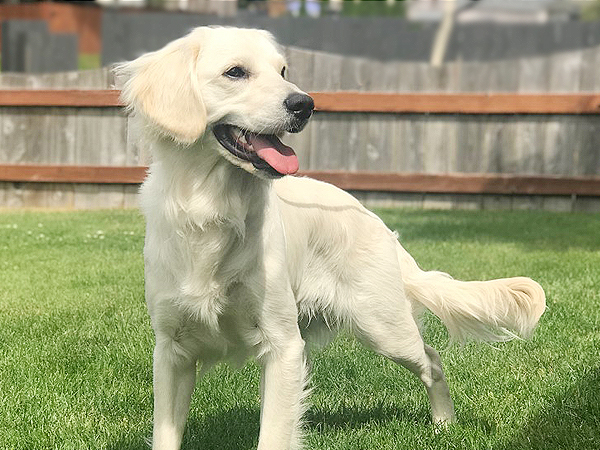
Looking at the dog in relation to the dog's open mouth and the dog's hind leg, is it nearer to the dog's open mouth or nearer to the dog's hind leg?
the dog's open mouth

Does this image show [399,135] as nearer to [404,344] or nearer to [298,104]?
[404,344]

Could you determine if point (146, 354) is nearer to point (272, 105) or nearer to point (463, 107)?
point (272, 105)

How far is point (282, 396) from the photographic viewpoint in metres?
2.95

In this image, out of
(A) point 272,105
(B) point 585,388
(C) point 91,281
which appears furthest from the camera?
(C) point 91,281

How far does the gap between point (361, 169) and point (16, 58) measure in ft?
17.0

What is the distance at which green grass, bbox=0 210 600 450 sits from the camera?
3.45 m

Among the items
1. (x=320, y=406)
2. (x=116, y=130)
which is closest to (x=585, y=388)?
(x=320, y=406)

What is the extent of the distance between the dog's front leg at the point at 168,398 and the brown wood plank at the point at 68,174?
8.87m

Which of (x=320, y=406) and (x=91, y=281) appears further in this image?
(x=91, y=281)

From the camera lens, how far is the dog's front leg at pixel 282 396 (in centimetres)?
291

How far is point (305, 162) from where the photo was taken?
38.4 feet

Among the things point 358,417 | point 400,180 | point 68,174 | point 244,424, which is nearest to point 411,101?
point 400,180

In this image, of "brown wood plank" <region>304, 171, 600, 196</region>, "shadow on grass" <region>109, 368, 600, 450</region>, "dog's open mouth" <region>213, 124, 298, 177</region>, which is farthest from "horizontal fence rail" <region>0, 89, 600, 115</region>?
"dog's open mouth" <region>213, 124, 298, 177</region>

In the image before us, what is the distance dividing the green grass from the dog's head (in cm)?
126
